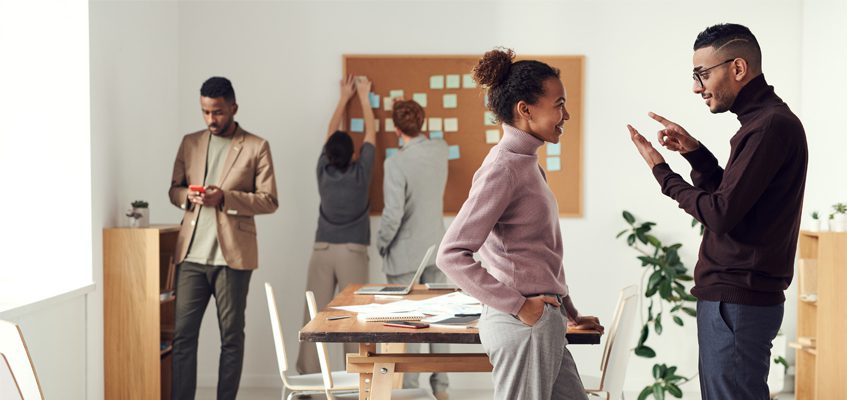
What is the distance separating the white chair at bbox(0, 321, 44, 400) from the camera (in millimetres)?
2277

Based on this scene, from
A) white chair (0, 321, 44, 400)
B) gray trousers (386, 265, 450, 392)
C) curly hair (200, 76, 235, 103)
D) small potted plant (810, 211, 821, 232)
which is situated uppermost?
curly hair (200, 76, 235, 103)

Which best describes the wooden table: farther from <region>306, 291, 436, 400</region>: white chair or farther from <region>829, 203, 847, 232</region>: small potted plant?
<region>829, 203, 847, 232</region>: small potted plant

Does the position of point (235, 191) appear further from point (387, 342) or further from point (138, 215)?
point (387, 342)

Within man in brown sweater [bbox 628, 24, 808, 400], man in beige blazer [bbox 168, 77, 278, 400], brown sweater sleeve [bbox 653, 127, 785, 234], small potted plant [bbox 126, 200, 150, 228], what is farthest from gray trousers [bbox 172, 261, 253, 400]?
brown sweater sleeve [bbox 653, 127, 785, 234]

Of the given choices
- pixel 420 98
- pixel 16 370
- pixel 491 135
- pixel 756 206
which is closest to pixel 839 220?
pixel 491 135

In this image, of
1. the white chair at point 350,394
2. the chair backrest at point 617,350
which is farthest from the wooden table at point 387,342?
the chair backrest at point 617,350

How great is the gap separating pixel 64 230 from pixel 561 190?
2.85m

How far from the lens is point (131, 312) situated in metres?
4.07

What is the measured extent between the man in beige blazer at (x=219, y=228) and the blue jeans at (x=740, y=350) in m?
2.48

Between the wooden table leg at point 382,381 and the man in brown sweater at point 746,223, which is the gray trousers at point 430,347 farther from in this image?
the man in brown sweater at point 746,223

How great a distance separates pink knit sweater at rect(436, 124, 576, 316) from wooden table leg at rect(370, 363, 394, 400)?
2.16 feet

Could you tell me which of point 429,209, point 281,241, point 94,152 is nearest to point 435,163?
point 429,209

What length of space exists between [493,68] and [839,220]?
9.00ft

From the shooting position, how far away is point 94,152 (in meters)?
3.95
